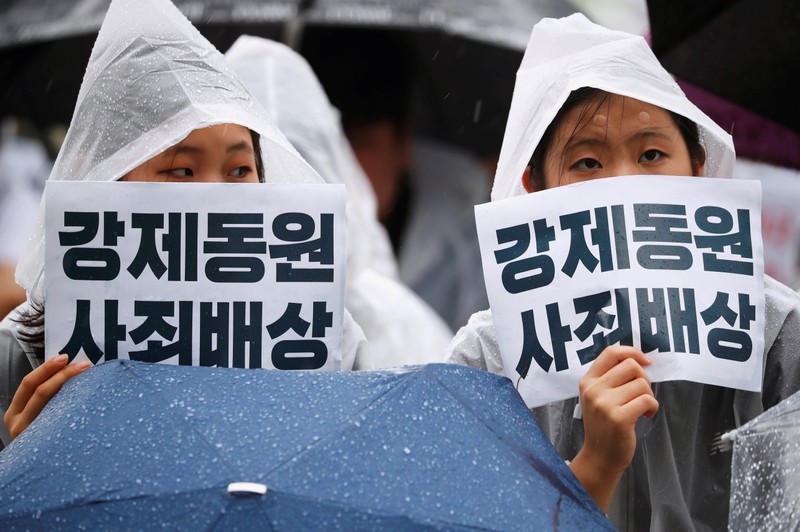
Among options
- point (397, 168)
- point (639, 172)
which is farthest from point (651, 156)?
point (397, 168)

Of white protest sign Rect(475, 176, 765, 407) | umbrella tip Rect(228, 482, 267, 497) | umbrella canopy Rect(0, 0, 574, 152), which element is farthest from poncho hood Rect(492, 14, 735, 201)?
umbrella canopy Rect(0, 0, 574, 152)

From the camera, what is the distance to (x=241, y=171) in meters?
3.28

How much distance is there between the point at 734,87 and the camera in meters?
3.88

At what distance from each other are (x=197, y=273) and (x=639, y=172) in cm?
105

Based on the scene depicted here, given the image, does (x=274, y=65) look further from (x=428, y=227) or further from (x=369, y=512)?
(x=369, y=512)

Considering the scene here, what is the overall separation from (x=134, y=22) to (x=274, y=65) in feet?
6.66

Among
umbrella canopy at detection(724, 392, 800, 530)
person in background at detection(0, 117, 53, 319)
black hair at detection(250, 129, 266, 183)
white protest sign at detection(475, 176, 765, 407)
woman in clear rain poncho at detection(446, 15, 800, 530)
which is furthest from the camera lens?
person in background at detection(0, 117, 53, 319)

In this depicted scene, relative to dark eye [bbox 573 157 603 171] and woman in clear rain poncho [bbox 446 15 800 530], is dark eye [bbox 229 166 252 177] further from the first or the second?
dark eye [bbox 573 157 603 171]

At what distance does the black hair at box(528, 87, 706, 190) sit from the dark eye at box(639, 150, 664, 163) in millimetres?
108

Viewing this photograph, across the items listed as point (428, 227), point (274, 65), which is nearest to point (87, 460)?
point (274, 65)

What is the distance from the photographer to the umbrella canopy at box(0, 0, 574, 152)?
20.6ft

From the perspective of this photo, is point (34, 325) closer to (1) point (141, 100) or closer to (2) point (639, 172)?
(1) point (141, 100)

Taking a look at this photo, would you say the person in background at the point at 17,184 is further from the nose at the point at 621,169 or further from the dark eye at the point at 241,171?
the nose at the point at 621,169

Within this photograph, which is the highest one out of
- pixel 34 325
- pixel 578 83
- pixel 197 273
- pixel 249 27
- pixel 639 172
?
pixel 249 27
